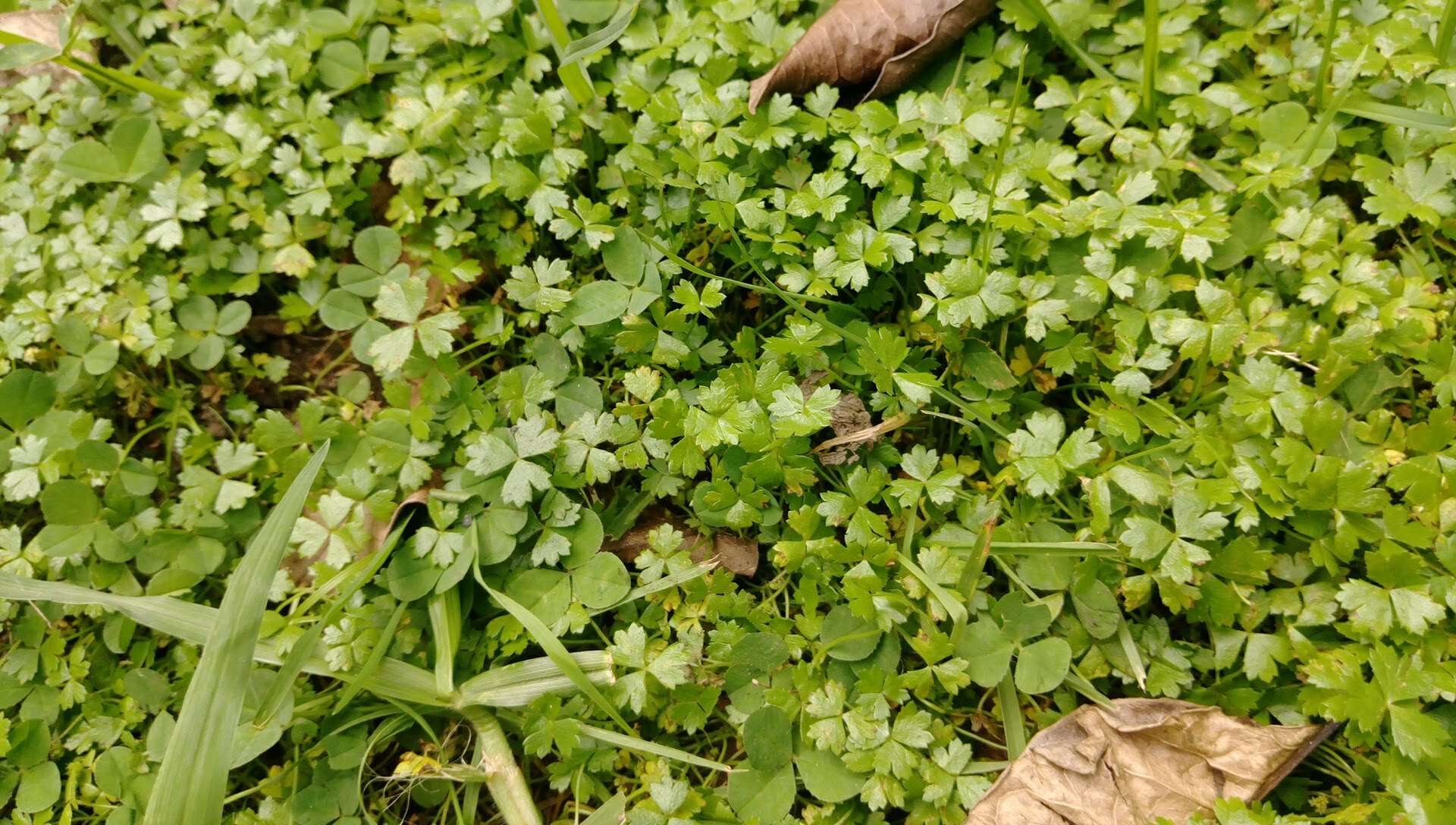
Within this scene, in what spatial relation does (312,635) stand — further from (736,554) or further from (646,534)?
(736,554)

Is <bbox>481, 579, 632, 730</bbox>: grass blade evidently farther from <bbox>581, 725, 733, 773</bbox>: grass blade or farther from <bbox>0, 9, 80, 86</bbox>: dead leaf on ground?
<bbox>0, 9, 80, 86</bbox>: dead leaf on ground

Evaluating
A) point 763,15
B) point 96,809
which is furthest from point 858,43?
point 96,809

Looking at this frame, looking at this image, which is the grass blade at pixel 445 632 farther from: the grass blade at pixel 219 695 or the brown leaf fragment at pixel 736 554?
the brown leaf fragment at pixel 736 554

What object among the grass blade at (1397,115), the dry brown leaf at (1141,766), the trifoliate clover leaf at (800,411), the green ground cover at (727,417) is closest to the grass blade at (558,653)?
the green ground cover at (727,417)

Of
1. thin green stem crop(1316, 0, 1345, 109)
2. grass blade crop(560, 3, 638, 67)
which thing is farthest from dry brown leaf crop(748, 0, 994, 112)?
thin green stem crop(1316, 0, 1345, 109)

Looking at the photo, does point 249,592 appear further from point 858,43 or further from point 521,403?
point 858,43

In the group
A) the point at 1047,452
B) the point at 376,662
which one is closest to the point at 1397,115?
the point at 1047,452
